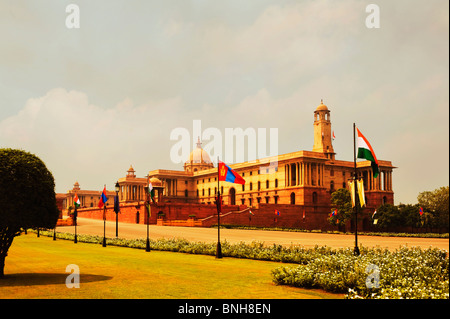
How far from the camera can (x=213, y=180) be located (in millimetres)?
130125

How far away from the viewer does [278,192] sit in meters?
107

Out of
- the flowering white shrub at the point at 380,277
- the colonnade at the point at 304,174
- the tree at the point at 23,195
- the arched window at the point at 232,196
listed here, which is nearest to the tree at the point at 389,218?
the colonnade at the point at 304,174

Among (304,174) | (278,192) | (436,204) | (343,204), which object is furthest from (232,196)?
(436,204)

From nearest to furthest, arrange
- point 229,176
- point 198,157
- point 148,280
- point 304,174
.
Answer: point 148,280 → point 229,176 → point 304,174 → point 198,157

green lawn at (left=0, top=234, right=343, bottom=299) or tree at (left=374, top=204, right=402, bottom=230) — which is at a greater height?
green lawn at (left=0, top=234, right=343, bottom=299)

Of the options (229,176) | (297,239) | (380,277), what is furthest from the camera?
(297,239)

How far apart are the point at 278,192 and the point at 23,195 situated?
93.3 m

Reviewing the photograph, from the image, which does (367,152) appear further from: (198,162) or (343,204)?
(198,162)

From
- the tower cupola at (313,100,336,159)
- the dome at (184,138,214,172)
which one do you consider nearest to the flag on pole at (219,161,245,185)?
the tower cupola at (313,100,336,159)

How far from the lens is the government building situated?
82125mm

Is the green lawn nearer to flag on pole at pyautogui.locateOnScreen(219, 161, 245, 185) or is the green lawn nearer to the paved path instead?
flag on pole at pyautogui.locateOnScreen(219, 161, 245, 185)

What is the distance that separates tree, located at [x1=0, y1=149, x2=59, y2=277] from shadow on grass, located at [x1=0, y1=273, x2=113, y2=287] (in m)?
0.73
